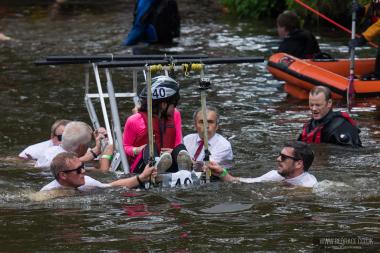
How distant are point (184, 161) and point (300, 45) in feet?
29.7

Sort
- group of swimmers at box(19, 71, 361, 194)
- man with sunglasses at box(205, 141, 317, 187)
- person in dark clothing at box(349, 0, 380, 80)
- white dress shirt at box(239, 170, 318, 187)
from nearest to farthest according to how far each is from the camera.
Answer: group of swimmers at box(19, 71, 361, 194) < man with sunglasses at box(205, 141, 317, 187) < white dress shirt at box(239, 170, 318, 187) < person in dark clothing at box(349, 0, 380, 80)

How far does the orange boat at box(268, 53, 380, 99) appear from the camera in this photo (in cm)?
1558

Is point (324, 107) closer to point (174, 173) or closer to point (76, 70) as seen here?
point (174, 173)

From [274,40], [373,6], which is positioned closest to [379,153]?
[373,6]

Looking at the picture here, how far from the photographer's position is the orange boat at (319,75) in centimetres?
1558

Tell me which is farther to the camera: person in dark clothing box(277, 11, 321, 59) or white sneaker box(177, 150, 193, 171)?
person in dark clothing box(277, 11, 321, 59)

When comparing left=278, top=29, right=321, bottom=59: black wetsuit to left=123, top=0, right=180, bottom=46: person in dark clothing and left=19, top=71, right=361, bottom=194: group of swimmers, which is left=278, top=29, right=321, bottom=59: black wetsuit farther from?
left=19, top=71, right=361, bottom=194: group of swimmers

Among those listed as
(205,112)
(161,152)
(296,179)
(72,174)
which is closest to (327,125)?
(296,179)

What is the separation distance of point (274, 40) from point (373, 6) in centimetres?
760

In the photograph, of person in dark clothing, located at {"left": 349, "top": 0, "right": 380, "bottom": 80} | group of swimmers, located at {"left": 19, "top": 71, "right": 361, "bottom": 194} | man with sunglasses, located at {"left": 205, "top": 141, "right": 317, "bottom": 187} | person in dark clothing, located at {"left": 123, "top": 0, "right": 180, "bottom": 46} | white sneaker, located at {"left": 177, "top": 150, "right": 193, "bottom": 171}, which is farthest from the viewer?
person in dark clothing, located at {"left": 123, "top": 0, "right": 180, "bottom": 46}

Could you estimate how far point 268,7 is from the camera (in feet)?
92.4

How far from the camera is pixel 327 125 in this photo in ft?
39.5

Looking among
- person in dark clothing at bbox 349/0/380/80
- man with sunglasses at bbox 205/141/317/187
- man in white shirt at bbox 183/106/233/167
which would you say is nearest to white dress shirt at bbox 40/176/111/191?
man with sunglasses at bbox 205/141/317/187

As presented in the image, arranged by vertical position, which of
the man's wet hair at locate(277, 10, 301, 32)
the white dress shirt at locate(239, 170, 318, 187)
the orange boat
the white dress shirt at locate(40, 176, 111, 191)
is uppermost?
the man's wet hair at locate(277, 10, 301, 32)
